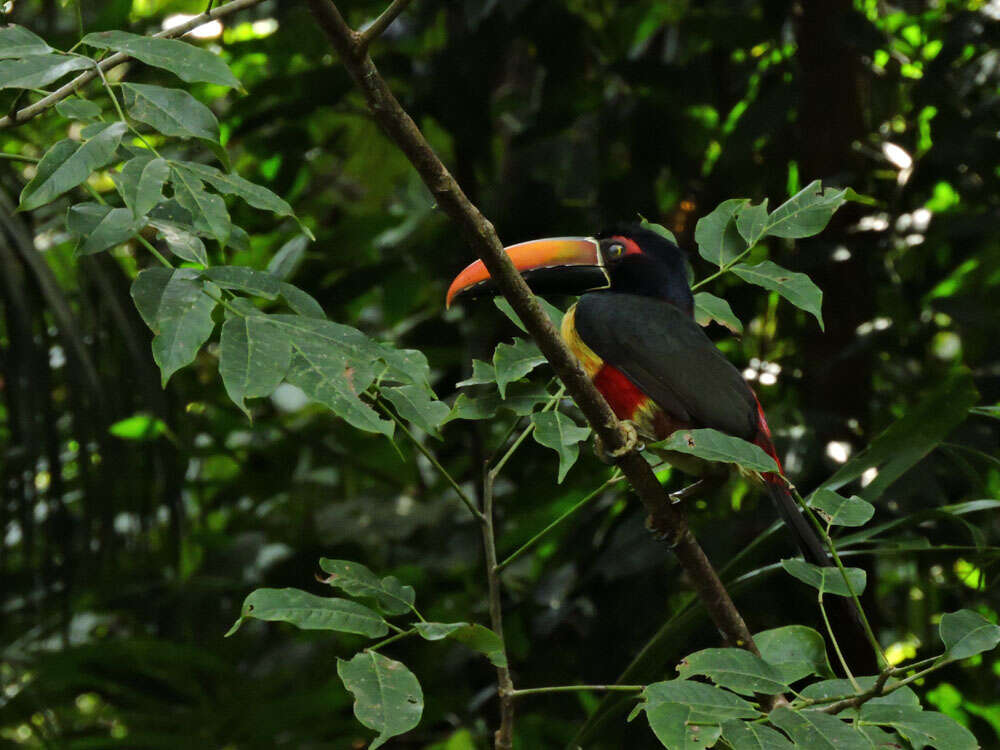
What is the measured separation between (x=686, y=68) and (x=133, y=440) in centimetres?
191

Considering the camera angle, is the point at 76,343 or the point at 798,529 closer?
the point at 798,529

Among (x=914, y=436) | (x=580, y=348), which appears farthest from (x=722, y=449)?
(x=580, y=348)

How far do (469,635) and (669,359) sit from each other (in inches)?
41.9

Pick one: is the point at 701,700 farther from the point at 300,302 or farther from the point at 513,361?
the point at 300,302

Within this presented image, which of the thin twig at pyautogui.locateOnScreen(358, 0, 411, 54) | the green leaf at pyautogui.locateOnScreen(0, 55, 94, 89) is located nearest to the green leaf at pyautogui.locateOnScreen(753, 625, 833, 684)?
the thin twig at pyautogui.locateOnScreen(358, 0, 411, 54)

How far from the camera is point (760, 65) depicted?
372 cm

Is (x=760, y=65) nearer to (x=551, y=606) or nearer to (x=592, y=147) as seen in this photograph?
(x=592, y=147)

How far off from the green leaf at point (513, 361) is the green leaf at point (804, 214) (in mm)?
405

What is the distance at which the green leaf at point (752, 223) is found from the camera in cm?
171

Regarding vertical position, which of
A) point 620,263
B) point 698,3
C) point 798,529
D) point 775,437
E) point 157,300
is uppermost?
point 157,300

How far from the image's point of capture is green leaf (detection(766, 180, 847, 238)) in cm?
168

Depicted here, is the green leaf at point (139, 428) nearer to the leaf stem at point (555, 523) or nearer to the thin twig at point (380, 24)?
the leaf stem at point (555, 523)

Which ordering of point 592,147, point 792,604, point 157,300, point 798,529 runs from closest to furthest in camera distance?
point 157,300
point 798,529
point 792,604
point 592,147

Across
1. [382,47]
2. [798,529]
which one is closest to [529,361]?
[798,529]
